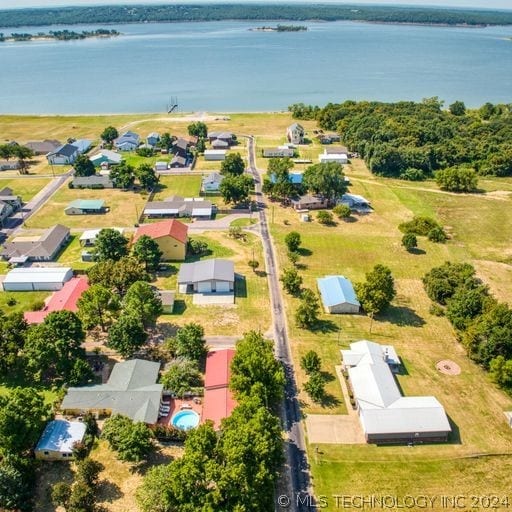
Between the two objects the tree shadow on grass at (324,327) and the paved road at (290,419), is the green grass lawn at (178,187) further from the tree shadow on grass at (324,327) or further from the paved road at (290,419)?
the tree shadow on grass at (324,327)

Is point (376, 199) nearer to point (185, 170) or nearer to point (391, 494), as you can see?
point (185, 170)

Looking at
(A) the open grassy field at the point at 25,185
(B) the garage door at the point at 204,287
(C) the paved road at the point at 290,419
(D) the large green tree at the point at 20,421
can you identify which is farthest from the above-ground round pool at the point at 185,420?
(A) the open grassy field at the point at 25,185

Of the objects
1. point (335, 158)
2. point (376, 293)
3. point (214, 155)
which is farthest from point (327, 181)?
point (214, 155)

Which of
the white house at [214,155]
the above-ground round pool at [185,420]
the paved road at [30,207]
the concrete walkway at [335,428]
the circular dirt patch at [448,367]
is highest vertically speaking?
the white house at [214,155]

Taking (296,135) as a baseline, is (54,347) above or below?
above

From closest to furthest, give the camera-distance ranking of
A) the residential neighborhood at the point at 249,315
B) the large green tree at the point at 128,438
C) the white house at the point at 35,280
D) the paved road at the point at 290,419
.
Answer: the paved road at the point at 290,419
the large green tree at the point at 128,438
the residential neighborhood at the point at 249,315
the white house at the point at 35,280

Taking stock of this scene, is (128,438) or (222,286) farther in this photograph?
(222,286)

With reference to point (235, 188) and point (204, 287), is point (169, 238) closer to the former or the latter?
point (204, 287)
